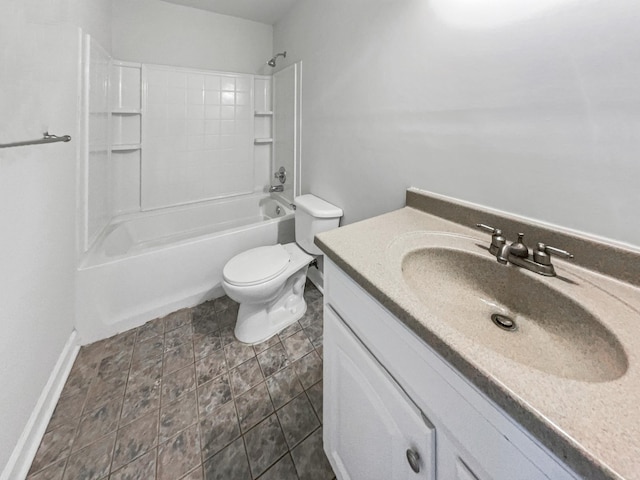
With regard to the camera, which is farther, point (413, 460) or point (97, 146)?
point (97, 146)

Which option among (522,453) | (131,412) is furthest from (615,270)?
(131,412)

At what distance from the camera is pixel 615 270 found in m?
0.66

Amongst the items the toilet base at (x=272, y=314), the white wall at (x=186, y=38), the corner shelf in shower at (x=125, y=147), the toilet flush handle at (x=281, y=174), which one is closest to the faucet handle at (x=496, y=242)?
the toilet base at (x=272, y=314)

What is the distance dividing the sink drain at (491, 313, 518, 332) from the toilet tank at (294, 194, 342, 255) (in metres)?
1.09

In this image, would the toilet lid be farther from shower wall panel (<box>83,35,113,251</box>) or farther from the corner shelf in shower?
the corner shelf in shower

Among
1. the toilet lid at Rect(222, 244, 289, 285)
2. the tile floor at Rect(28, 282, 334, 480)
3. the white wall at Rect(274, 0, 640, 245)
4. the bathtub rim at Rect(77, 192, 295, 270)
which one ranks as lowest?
the tile floor at Rect(28, 282, 334, 480)

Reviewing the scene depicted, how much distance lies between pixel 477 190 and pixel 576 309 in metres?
0.52

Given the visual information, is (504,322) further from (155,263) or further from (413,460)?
(155,263)

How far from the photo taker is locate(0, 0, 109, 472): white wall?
34.3 inches

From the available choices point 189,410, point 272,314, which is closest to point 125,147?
point 272,314

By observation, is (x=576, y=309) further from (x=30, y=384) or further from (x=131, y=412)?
(x=30, y=384)

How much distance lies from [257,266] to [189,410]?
768 millimetres

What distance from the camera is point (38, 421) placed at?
1.06 meters

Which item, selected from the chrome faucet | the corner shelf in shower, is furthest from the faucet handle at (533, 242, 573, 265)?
the corner shelf in shower
